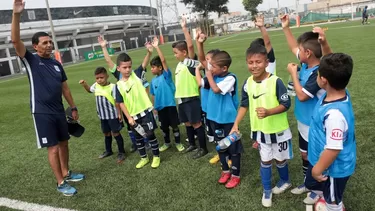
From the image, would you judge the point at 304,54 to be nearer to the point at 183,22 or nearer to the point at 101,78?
the point at 183,22

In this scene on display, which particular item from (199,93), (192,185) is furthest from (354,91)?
(192,185)

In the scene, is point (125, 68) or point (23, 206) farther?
point (125, 68)

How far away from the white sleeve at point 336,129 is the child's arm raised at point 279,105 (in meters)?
0.76

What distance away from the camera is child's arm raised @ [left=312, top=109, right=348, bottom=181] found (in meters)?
2.04

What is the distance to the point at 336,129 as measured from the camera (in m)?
2.04

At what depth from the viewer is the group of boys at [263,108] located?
2137 mm

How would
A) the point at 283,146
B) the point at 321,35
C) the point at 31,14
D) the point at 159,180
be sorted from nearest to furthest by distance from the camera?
1. the point at 321,35
2. the point at 283,146
3. the point at 159,180
4. the point at 31,14

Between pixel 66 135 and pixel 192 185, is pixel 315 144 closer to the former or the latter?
pixel 192 185

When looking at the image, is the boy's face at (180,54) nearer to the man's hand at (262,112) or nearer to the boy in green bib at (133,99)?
the boy in green bib at (133,99)

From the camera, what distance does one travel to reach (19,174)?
4.61 meters

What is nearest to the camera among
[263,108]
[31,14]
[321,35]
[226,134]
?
[321,35]

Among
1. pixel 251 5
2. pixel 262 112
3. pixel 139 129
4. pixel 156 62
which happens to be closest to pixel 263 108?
pixel 262 112

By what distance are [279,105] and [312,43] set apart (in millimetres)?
625

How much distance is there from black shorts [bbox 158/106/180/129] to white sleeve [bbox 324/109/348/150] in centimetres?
305
